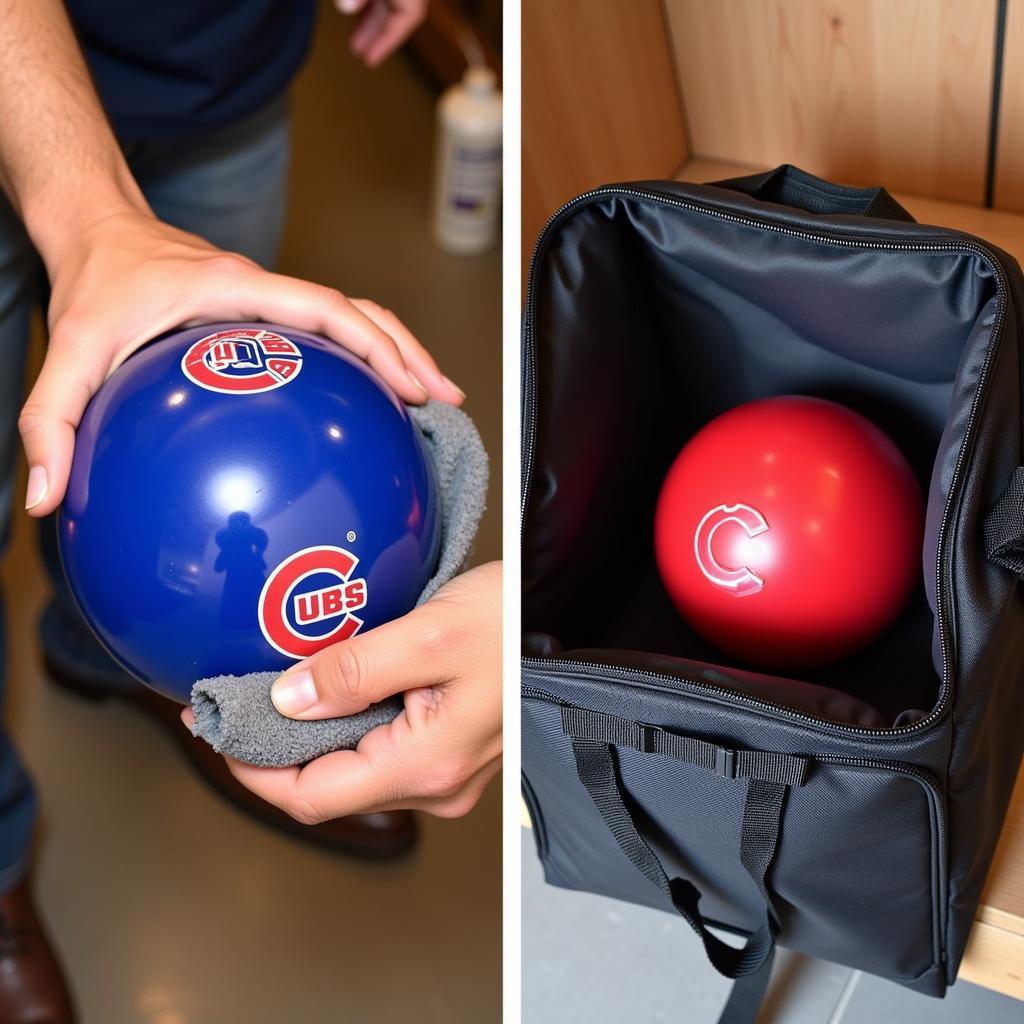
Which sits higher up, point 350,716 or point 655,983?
point 350,716

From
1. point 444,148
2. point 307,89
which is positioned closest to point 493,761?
point 444,148

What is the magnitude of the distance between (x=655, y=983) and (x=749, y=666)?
1.28ft

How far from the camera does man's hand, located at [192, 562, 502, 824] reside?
0.96m

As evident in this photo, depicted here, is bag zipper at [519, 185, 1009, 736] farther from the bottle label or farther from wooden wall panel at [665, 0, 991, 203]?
the bottle label

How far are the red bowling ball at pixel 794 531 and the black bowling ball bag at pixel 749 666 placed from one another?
0.08 meters

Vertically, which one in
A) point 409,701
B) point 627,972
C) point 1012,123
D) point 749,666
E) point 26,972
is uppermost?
point 1012,123

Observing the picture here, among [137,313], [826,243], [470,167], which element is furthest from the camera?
[470,167]

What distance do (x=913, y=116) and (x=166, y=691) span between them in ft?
3.87

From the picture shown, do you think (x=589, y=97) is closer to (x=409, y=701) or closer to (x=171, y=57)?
(x=171, y=57)

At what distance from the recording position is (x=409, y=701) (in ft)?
3.36

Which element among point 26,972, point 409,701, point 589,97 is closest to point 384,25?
point 589,97

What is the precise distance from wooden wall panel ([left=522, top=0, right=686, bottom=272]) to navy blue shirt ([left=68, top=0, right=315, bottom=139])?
0.31m

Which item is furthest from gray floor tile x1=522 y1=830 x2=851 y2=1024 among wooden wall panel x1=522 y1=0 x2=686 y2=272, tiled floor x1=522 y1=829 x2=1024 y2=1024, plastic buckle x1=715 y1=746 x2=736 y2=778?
wooden wall panel x1=522 y1=0 x2=686 y2=272

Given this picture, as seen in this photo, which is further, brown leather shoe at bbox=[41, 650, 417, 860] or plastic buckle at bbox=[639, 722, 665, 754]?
brown leather shoe at bbox=[41, 650, 417, 860]
